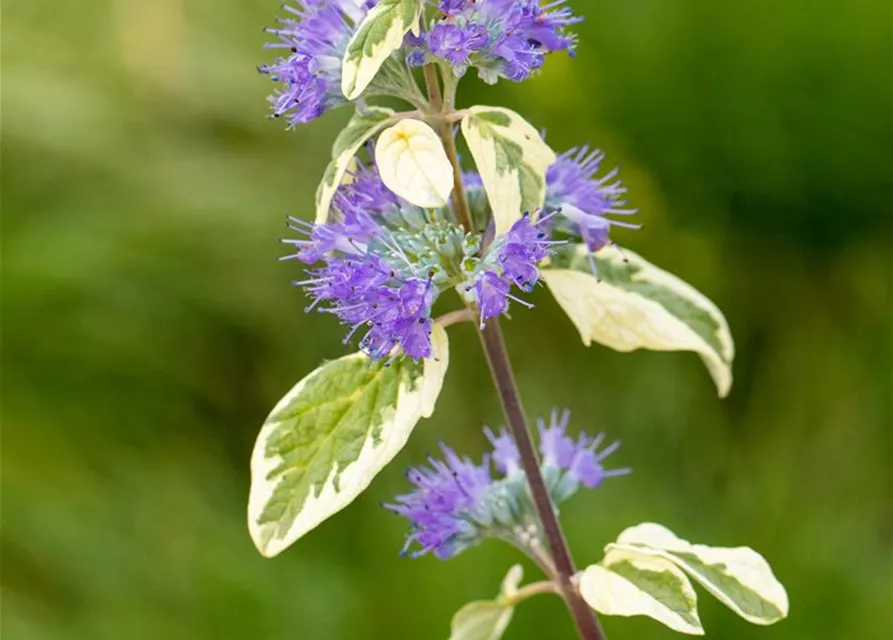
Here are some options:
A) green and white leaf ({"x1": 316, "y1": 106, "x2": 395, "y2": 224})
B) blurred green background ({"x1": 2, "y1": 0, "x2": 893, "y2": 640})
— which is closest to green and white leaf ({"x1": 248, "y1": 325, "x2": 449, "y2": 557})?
green and white leaf ({"x1": 316, "y1": 106, "x2": 395, "y2": 224})

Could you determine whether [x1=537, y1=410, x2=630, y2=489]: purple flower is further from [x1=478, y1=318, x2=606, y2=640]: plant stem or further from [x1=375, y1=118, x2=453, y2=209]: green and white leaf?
[x1=375, y1=118, x2=453, y2=209]: green and white leaf

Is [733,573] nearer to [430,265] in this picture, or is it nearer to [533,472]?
[533,472]

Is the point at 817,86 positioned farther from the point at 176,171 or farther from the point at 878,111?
the point at 176,171

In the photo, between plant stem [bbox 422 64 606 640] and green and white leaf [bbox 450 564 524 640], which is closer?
plant stem [bbox 422 64 606 640]

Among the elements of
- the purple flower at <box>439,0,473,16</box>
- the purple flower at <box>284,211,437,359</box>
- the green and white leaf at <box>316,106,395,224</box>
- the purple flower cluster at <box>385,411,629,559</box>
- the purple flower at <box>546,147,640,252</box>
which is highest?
the purple flower at <box>439,0,473,16</box>

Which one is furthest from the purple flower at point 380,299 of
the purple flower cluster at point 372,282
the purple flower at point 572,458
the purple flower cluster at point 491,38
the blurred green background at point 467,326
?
the blurred green background at point 467,326

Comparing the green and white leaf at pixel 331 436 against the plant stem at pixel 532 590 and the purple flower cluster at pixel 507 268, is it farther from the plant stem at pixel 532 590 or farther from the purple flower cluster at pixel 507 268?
the plant stem at pixel 532 590

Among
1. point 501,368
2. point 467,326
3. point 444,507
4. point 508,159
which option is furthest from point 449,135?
point 467,326
